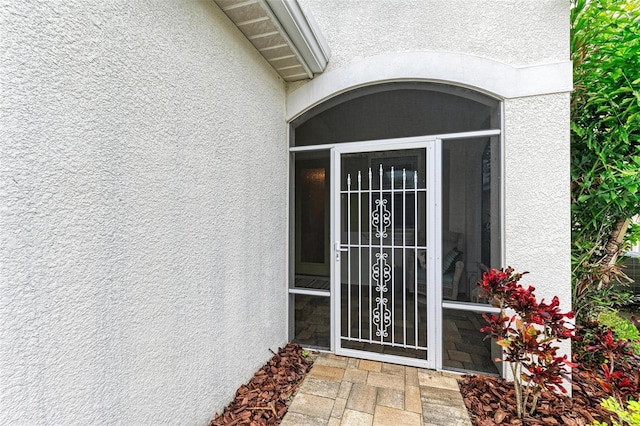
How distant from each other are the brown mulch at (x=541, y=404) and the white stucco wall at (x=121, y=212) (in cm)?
266

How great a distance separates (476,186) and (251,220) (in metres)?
2.95

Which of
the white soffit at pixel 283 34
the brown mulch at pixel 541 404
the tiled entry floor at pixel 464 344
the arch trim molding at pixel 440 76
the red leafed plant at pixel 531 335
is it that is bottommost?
the brown mulch at pixel 541 404

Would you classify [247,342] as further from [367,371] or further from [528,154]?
[528,154]

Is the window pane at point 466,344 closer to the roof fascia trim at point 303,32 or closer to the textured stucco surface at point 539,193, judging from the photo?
the textured stucco surface at point 539,193

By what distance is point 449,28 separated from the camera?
149 inches

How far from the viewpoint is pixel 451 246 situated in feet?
12.5

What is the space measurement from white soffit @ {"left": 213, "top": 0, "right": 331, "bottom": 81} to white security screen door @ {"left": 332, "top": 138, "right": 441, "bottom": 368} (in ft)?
4.26

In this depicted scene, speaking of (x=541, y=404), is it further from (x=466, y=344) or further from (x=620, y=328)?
(x=620, y=328)

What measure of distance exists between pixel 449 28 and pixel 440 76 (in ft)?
2.17

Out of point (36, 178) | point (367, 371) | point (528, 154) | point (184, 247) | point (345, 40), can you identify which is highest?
point (345, 40)

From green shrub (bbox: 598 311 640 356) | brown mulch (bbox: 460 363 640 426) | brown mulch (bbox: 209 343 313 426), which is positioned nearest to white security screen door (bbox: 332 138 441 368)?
brown mulch (bbox: 460 363 640 426)

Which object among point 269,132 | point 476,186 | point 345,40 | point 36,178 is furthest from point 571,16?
point 36,178

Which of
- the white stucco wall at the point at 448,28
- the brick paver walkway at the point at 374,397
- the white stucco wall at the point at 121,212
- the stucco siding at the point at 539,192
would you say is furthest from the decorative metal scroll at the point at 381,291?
the white stucco wall at the point at 448,28

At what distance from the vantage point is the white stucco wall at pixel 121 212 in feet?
4.77
